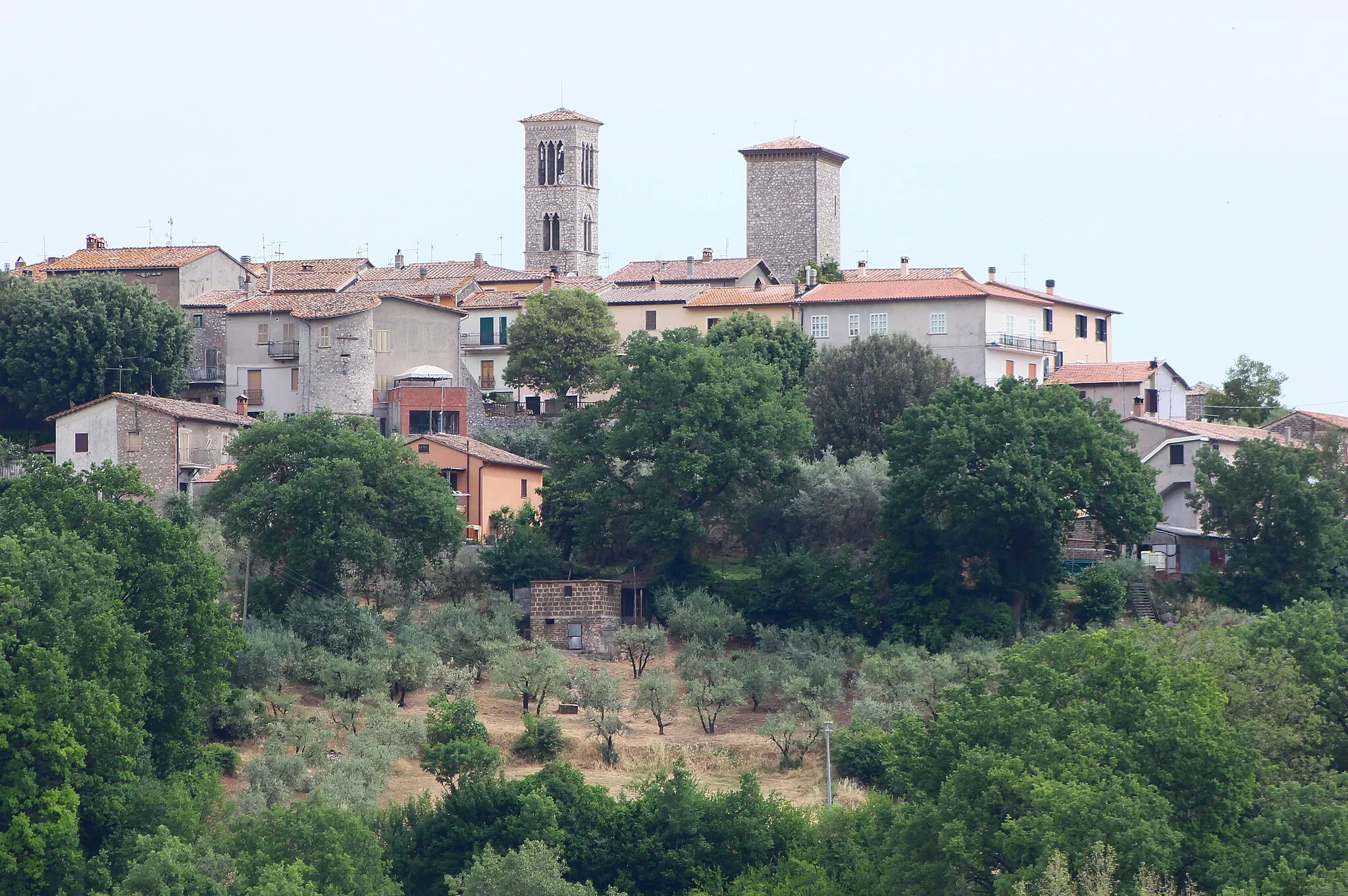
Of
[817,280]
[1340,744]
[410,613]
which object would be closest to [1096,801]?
[1340,744]

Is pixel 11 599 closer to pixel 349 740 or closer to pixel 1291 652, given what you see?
pixel 349 740

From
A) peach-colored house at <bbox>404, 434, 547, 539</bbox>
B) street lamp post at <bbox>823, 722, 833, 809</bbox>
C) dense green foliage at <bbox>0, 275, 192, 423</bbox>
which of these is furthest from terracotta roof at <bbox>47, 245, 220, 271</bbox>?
street lamp post at <bbox>823, 722, 833, 809</bbox>

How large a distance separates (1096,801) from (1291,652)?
1060 centimetres

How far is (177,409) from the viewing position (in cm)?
7331

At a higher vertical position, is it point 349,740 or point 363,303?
point 363,303

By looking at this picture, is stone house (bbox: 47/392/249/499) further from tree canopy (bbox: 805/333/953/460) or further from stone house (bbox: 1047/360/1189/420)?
stone house (bbox: 1047/360/1189/420)

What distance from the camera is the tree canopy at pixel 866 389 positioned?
Result: 76.1 m

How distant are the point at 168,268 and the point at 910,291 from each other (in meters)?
28.1

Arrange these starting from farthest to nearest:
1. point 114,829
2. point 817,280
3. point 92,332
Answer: point 817,280, point 92,332, point 114,829

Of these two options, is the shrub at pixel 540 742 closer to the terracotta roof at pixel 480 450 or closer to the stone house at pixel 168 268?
the terracotta roof at pixel 480 450

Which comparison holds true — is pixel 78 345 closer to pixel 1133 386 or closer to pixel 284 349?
pixel 284 349

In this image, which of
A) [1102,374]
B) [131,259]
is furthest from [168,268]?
[1102,374]

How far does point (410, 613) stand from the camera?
62.8 metres

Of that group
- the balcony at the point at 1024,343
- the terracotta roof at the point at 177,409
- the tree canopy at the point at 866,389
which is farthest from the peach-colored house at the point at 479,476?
the balcony at the point at 1024,343
